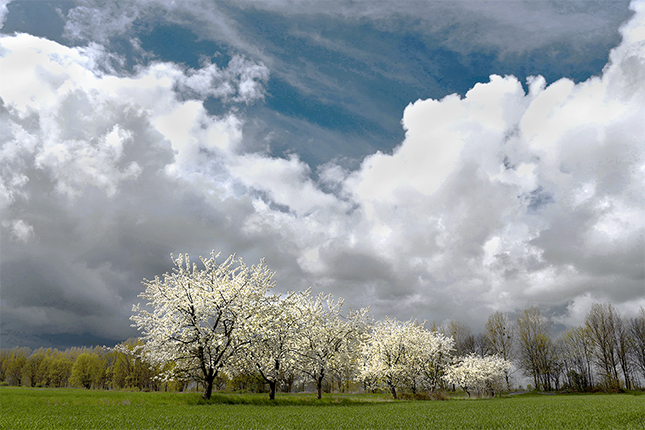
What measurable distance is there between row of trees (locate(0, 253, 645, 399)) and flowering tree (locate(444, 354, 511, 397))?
0.72ft

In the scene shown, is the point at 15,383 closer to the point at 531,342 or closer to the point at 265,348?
the point at 265,348

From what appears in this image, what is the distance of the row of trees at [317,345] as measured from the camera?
32.2m

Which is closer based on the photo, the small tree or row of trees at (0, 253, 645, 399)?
row of trees at (0, 253, 645, 399)

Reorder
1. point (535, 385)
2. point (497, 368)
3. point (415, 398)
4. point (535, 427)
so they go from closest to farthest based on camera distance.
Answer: point (535, 427)
point (415, 398)
point (497, 368)
point (535, 385)

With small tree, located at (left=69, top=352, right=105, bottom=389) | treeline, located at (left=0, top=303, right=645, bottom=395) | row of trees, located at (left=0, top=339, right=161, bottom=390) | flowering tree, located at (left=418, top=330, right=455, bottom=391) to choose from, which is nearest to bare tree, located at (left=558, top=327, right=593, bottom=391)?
treeline, located at (left=0, top=303, right=645, bottom=395)

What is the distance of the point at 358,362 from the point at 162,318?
38021 mm

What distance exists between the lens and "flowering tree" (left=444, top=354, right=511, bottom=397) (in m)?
71.1

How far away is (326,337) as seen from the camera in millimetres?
47094

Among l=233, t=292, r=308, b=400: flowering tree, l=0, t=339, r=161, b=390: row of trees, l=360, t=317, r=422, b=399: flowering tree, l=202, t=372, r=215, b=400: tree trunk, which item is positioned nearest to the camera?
l=202, t=372, r=215, b=400: tree trunk

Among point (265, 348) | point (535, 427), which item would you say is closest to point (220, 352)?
point (265, 348)

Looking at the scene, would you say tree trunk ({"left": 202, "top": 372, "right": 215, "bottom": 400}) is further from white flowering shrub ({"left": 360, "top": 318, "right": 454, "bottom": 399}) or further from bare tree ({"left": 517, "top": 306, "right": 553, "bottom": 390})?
bare tree ({"left": 517, "top": 306, "right": 553, "bottom": 390})

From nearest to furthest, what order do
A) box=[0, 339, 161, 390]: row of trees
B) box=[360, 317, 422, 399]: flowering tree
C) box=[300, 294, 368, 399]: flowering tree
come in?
1. box=[300, 294, 368, 399]: flowering tree
2. box=[360, 317, 422, 399]: flowering tree
3. box=[0, 339, 161, 390]: row of trees

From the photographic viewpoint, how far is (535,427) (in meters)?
15.1

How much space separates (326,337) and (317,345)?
1.88 meters
